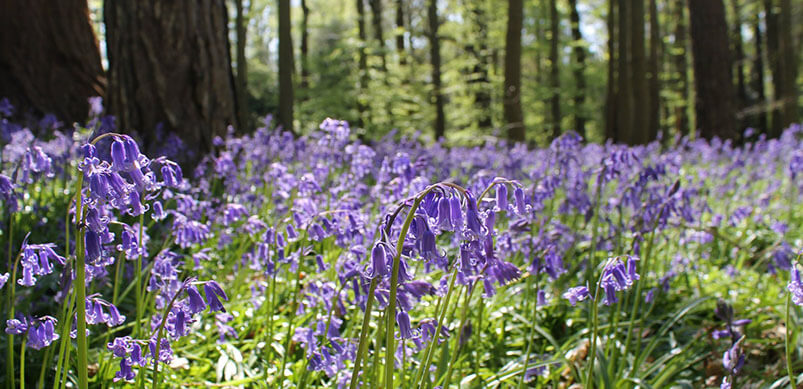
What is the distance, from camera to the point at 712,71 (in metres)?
9.99

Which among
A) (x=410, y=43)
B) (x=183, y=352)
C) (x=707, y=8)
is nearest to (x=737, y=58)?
(x=410, y=43)

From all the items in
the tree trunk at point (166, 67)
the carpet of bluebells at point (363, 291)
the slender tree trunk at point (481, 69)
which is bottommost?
the carpet of bluebells at point (363, 291)

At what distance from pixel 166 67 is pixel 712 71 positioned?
28.9 ft

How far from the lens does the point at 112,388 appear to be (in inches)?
84.9

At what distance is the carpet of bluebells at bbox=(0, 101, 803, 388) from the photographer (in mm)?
1347

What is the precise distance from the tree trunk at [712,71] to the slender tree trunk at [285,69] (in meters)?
6.72

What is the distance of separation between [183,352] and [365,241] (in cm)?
92

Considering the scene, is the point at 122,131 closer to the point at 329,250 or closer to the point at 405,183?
the point at 329,250

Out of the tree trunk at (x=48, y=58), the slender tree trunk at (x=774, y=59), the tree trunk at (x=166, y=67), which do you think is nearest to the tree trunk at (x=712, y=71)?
the tree trunk at (x=166, y=67)

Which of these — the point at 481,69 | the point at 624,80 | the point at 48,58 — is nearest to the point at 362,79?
the point at 481,69

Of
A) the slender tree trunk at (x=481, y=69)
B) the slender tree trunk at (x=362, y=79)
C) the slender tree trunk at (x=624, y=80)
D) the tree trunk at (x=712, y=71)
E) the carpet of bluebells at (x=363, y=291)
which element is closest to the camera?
the carpet of bluebells at (x=363, y=291)

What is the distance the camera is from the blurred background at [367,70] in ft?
16.2

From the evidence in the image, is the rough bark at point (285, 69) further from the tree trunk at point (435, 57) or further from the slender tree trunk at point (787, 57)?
the slender tree trunk at point (787, 57)

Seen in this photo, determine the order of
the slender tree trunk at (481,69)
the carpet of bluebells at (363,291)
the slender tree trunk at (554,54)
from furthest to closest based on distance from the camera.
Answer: the slender tree trunk at (554,54), the slender tree trunk at (481,69), the carpet of bluebells at (363,291)
